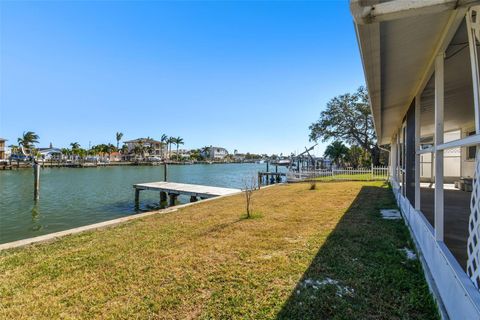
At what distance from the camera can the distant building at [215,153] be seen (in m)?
129

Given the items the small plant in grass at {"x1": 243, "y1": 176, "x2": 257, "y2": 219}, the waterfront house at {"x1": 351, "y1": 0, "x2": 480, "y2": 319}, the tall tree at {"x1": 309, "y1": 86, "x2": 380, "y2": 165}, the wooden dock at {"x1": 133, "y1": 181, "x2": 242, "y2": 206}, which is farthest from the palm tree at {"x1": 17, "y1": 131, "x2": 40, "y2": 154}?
the waterfront house at {"x1": 351, "y1": 0, "x2": 480, "y2": 319}

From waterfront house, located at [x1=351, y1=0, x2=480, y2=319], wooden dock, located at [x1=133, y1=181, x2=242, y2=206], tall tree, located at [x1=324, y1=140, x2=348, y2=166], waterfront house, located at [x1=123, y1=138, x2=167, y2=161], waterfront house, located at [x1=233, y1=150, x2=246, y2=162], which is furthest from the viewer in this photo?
waterfront house, located at [x1=233, y1=150, x2=246, y2=162]

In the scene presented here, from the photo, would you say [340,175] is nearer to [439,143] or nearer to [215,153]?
[439,143]

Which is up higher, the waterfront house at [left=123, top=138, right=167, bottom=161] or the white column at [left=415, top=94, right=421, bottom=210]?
the waterfront house at [left=123, top=138, right=167, bottom=161]

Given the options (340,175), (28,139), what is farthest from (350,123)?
(28,139)

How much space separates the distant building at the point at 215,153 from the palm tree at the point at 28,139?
7099 centimetres

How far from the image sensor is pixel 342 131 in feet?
106

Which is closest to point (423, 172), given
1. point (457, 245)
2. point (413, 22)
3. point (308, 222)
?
point (308, 222)

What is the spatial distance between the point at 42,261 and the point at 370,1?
5.96m

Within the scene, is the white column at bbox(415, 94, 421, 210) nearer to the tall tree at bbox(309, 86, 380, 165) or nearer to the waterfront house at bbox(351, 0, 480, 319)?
the waterfront house at bbox(351, 0, 480, 319)

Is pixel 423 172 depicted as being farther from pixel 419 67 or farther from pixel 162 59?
pixel 162 59

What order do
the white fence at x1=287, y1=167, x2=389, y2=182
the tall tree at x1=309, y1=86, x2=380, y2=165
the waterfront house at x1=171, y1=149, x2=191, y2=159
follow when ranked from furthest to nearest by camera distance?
the waterfront house at x1=171, y1=149, x2=191, y2=159 < the tall tree at x1=309, y1=86, x2=380, y2=165 < the white fence at x1=287, y1=167, x2=389, y2=182

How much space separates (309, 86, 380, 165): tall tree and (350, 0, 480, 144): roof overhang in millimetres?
29365

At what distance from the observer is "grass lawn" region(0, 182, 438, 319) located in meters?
2.79
